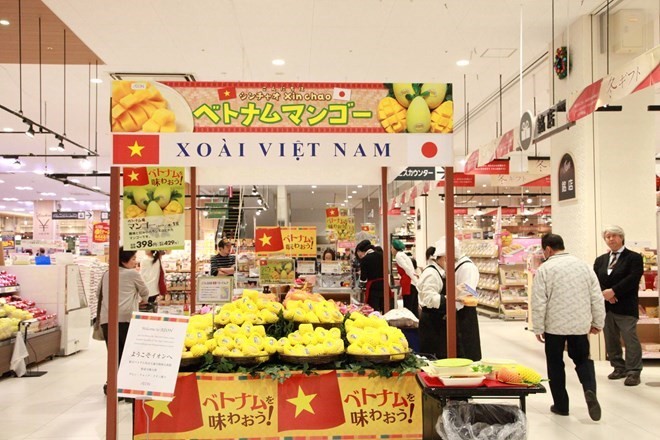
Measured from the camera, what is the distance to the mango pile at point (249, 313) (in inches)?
152

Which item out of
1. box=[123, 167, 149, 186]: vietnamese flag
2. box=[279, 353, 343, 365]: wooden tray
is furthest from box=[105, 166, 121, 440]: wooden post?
box=[123, 167, 149, 186]: vietnamese flag

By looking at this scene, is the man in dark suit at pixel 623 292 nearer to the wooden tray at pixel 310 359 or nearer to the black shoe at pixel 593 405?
the black shoe at pixel 593 405

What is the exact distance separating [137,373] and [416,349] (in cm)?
401

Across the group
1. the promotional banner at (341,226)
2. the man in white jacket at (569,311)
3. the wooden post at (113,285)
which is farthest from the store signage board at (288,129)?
the promotional banner at (341,226)

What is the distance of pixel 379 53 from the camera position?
8.95m

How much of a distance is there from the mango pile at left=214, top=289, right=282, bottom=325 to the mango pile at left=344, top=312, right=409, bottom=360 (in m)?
0.55

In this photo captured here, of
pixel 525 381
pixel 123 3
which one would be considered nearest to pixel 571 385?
pixel 525 381

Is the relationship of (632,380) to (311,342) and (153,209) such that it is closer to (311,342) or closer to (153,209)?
(311,342)

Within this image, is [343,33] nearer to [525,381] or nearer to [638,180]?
[638,180]

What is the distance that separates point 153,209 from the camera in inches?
167

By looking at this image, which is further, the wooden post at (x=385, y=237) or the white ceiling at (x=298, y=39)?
the white ceiling at (x=298, y=39)

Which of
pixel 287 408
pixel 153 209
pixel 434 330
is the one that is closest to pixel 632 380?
pixel 434 330

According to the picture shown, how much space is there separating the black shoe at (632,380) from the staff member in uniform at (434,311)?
2191 mm

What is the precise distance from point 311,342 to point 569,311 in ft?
8.39
